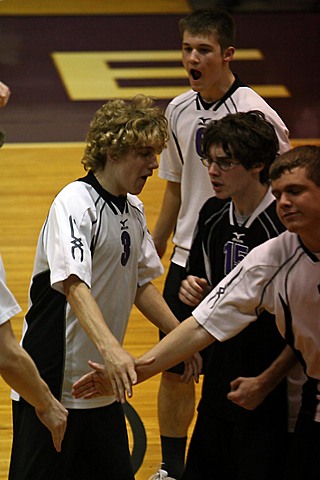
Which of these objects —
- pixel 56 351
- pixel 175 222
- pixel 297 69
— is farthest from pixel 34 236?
pixel 297 69

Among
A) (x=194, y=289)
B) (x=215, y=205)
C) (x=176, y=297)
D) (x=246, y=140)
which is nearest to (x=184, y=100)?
(x=176, y=297)

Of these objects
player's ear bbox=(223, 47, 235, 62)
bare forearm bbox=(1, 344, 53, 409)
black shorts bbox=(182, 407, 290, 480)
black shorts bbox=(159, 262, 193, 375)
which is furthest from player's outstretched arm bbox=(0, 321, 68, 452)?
player's ear bbox=(223, 47, 235, 62)

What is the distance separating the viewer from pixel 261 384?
3.74 meters

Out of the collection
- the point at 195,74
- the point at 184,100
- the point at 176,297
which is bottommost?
the point at 176,297

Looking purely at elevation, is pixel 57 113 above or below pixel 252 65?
below

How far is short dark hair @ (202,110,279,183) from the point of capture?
397cm

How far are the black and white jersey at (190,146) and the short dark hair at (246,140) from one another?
34.0 inches

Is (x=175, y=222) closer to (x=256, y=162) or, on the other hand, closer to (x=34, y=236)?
(x=256, y=162)

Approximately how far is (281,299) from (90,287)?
728mm

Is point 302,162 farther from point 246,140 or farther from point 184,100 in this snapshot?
point 184,100

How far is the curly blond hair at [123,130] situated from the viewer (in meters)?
3.91

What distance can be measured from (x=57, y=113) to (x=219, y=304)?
7.56 meters

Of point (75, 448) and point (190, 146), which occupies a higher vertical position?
point (190, 146)

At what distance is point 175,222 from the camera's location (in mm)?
5355
